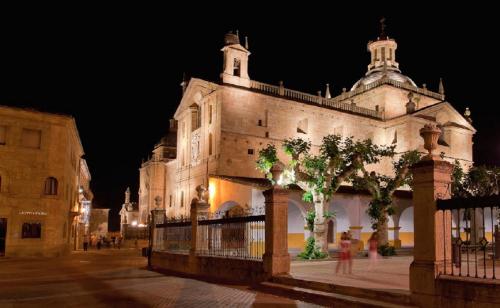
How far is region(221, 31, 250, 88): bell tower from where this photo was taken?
127 feet

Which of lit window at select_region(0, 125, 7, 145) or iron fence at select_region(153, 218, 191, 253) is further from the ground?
lit window at select_region(0, 125, 7, 145)

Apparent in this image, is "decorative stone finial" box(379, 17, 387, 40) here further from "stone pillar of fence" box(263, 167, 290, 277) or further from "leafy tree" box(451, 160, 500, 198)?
"stone pillar of fence" box(263, 167, 290, 277)

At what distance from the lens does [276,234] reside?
12938mm

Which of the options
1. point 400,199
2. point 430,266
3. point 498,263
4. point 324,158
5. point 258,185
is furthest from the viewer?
point 400,199

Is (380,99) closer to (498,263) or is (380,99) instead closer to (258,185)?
(258,185)

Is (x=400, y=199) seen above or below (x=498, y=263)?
above

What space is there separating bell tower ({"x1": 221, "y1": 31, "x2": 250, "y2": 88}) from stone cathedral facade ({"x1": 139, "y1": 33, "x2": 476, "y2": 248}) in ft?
0.27

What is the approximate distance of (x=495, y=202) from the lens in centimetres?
776

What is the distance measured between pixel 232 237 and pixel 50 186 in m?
18.4

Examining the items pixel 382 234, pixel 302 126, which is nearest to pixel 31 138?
pixel 382 234

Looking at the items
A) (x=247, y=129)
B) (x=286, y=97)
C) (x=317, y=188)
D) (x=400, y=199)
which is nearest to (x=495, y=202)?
(x=317, y=188)

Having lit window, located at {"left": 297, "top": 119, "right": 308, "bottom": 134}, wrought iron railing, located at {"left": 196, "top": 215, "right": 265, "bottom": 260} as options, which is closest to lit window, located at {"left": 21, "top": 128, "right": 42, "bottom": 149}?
wrought iron railing, located at {"left": 196, "top": 215, "right": 265, "bottom": 260}

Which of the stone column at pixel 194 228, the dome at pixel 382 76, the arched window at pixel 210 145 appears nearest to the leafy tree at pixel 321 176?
the stone column at pixel 194 228

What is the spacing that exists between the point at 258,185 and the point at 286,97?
13.2m
